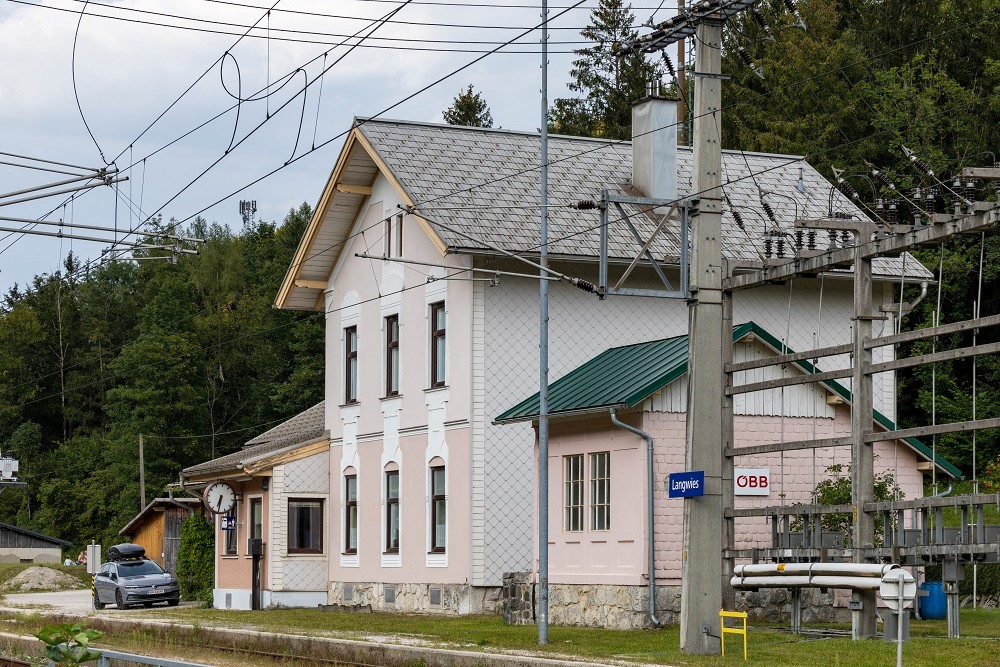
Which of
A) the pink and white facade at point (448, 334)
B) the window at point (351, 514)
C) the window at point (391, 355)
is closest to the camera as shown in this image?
the pink and white facade at point (448, 334)

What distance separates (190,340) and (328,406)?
46.1 m

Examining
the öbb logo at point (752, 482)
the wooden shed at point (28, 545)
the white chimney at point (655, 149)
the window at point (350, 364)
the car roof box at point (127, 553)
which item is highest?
the white chimney at point (655, 149)

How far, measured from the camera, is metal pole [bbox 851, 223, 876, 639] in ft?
63.3

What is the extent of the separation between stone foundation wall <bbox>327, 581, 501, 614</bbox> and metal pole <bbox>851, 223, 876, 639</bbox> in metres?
12.2

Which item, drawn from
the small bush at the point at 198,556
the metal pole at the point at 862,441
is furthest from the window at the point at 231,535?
the metal pole at the point at 862,441

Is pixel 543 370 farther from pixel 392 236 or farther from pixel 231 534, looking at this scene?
pixel 231 534

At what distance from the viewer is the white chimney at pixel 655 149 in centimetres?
3144

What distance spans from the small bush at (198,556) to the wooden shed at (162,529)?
4.29m

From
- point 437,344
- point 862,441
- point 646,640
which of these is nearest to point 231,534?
point 437,344

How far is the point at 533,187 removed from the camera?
3294 cm

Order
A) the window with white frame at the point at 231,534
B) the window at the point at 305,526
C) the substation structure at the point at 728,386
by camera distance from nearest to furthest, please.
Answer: the substation structure at the point at 728,386
the window at the point at 305,526
the window with white frame at the point at 231,534

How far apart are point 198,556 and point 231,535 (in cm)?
460

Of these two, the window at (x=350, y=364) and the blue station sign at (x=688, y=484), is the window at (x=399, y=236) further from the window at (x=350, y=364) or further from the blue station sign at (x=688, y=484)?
the blue station sign at (x=688, y=484)

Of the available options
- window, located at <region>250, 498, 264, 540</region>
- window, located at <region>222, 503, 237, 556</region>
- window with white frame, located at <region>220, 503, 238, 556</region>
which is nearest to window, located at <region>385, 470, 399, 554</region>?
window, located at <region>250, 498, 264, 540</region>
